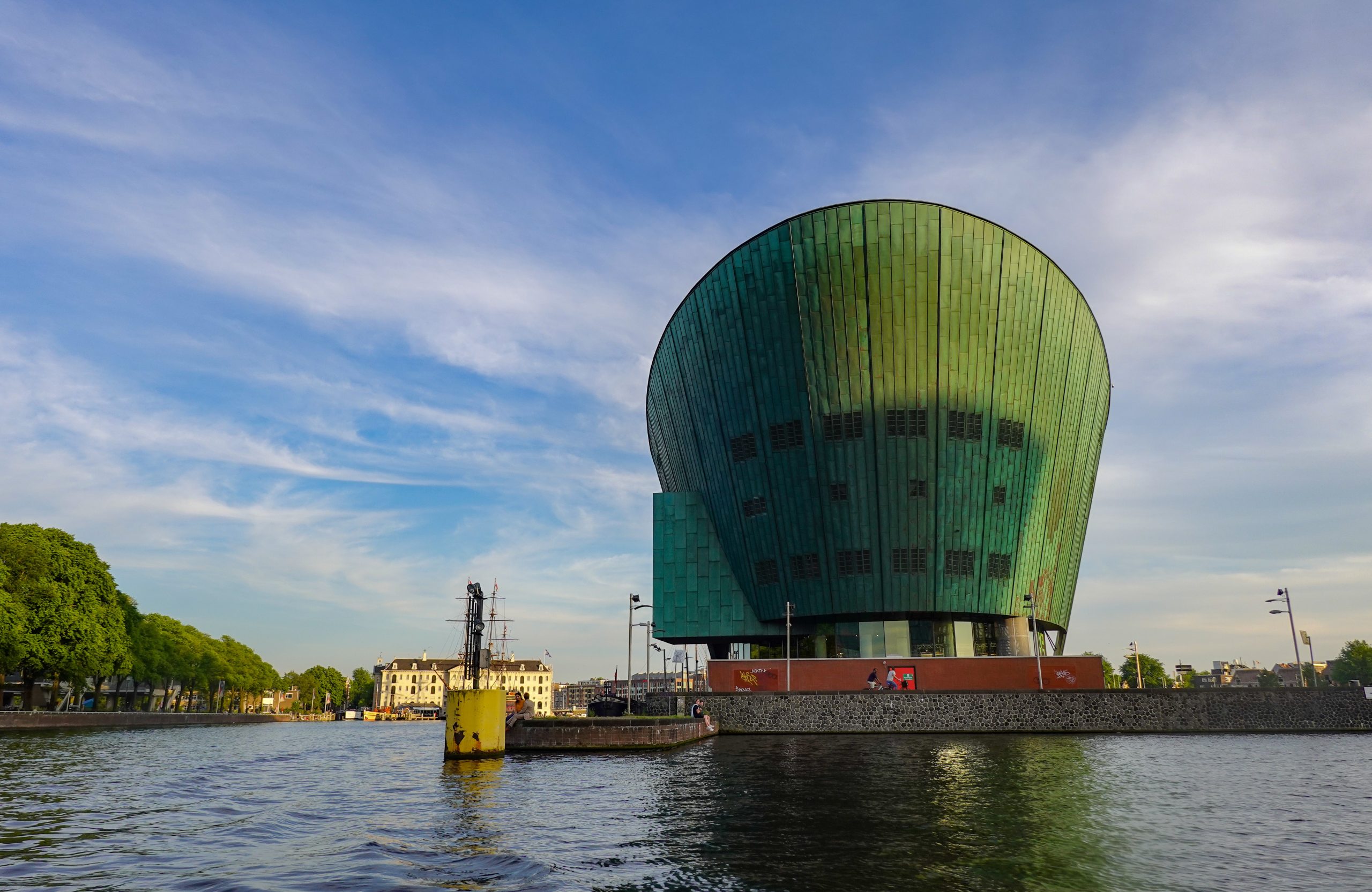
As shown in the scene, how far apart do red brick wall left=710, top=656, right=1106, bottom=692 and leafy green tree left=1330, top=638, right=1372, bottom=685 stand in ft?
322

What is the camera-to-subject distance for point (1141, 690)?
45.2 m

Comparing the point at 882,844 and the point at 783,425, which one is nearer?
the point at 882,844

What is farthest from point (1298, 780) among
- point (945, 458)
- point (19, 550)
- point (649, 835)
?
point (19, 550)

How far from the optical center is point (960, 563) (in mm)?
54375

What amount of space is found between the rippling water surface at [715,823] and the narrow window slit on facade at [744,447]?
2805 centimetres

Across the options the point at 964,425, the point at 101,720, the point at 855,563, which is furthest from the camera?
the point at 101,720

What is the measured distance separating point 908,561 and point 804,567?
6697 mm

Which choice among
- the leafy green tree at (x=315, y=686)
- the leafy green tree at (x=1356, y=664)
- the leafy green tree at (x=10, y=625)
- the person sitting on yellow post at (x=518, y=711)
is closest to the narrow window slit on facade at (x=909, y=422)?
the person sitting on yellow post at (x=518, y=711)

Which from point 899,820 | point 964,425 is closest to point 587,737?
point 899,820

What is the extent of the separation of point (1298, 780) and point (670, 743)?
22.4m

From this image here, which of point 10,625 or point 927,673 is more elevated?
point 10,625

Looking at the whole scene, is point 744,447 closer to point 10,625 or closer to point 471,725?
point 471,725

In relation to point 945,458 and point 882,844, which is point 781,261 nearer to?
point 945,458

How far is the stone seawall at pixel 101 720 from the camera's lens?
5603cm
